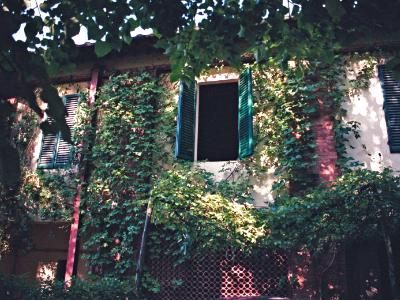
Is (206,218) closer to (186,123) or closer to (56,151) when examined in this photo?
(186,123)

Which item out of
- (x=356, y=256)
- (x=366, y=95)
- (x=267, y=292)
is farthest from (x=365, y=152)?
(x=267, y=292)

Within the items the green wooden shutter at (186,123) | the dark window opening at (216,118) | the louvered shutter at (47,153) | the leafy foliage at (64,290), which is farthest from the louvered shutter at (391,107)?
the louvered shutter at (47,153)

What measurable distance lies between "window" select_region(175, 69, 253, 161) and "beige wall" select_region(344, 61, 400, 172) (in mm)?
1994

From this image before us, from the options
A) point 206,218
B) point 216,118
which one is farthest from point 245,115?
point 206,218

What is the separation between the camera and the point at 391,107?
8.02 metres

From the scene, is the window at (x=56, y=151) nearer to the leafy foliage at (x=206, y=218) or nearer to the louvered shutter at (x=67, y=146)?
the louvered shutter at (x=67, y=146)

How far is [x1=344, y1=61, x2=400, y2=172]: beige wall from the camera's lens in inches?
303

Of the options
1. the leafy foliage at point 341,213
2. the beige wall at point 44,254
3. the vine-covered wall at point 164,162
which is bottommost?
the beige wall at point 44,254

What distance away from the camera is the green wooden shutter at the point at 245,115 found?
802 centimetres

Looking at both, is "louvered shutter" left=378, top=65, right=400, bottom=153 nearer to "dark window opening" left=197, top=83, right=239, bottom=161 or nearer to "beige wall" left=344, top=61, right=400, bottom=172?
"beige wall" left=344, top=61, right=400, bottom=172

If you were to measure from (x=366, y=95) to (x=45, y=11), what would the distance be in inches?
247

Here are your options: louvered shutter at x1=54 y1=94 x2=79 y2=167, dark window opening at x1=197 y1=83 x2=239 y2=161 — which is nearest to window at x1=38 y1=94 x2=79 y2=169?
louvered shutter at x1=54 y1=94 x2=79 y2=167

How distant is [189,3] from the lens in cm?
473

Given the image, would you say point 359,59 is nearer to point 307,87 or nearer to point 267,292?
point 307,87
